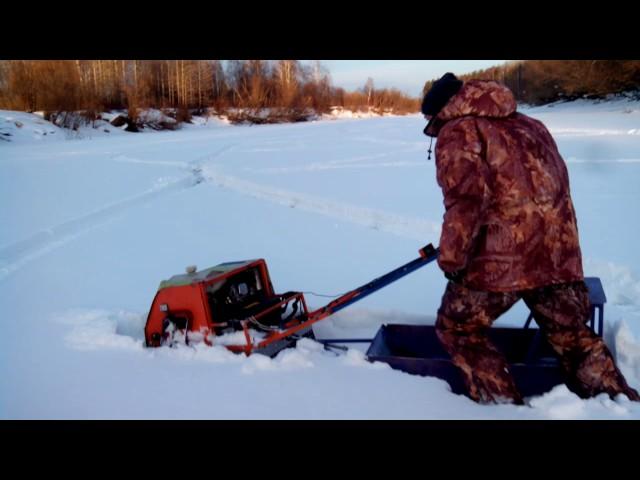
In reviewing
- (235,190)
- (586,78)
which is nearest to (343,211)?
(235,190)

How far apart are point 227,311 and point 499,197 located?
185cm

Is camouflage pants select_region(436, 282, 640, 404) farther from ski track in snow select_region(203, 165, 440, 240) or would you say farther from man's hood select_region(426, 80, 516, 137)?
ski track in snow select_region(203, 165, 440, 240)

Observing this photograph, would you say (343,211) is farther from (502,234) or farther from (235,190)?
(502,234)

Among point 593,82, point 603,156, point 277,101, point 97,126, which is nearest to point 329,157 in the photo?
point 603,156

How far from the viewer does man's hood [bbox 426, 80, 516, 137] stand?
2.45 m

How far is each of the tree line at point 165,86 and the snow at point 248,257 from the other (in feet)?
61.3

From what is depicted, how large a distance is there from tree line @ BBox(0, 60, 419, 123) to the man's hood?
30.1 metres

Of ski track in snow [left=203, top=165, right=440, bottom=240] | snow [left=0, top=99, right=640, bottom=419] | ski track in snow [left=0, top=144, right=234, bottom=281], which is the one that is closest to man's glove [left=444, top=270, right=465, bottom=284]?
snow [left=0, top=99, right=640, bottom=419]

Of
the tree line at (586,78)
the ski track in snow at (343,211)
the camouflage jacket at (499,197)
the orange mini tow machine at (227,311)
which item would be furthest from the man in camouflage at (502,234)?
the tree line at (586,78)

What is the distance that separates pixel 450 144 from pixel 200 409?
1.67 meters

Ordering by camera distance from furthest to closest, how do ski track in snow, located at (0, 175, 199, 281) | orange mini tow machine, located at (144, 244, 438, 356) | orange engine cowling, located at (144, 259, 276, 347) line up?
ski track in snow, located at (0, 175, 199, 281) → orange engine cowling, located at (144, 259, 276, 347) → orange mini tow machine, located at (144, 244, 438, 356)

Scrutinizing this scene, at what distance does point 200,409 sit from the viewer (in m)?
2.70

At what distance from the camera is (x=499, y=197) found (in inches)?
96.5

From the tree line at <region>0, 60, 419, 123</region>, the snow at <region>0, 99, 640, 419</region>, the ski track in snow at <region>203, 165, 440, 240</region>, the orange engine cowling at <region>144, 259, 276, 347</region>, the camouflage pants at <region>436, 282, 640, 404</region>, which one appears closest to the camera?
the camouflage pants at <region>436, 282, 640, 404</region>
